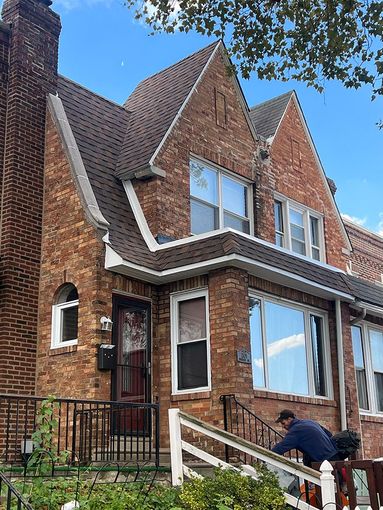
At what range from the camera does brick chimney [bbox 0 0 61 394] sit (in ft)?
38.9

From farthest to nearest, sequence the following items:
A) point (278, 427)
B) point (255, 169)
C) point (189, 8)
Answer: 1. point (255, 169)
2. point (278, 427)
3. point (189, 8)

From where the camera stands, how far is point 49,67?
13.7 metres

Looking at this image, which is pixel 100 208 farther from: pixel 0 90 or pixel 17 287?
pixel 0 90

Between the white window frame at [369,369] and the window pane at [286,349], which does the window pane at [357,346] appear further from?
the window pane at [286,349]

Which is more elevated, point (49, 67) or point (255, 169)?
point (49, 67)

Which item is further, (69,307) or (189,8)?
(69,307)

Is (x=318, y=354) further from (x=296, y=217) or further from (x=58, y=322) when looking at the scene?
(x=58, y=322)

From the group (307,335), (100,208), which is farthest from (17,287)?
(307,335)

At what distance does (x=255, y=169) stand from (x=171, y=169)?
9.55ft

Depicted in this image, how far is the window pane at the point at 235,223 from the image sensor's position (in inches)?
578

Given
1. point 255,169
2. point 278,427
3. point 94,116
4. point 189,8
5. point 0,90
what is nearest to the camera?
point 189,8

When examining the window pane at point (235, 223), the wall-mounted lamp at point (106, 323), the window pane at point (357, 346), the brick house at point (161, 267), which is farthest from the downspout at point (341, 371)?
the wall-mounted lamp at point (106, 323)

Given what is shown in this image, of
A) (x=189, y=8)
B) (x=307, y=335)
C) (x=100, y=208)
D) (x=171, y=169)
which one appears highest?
(x=189, y=8)

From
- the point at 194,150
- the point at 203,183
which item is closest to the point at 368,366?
the point at 203,183
